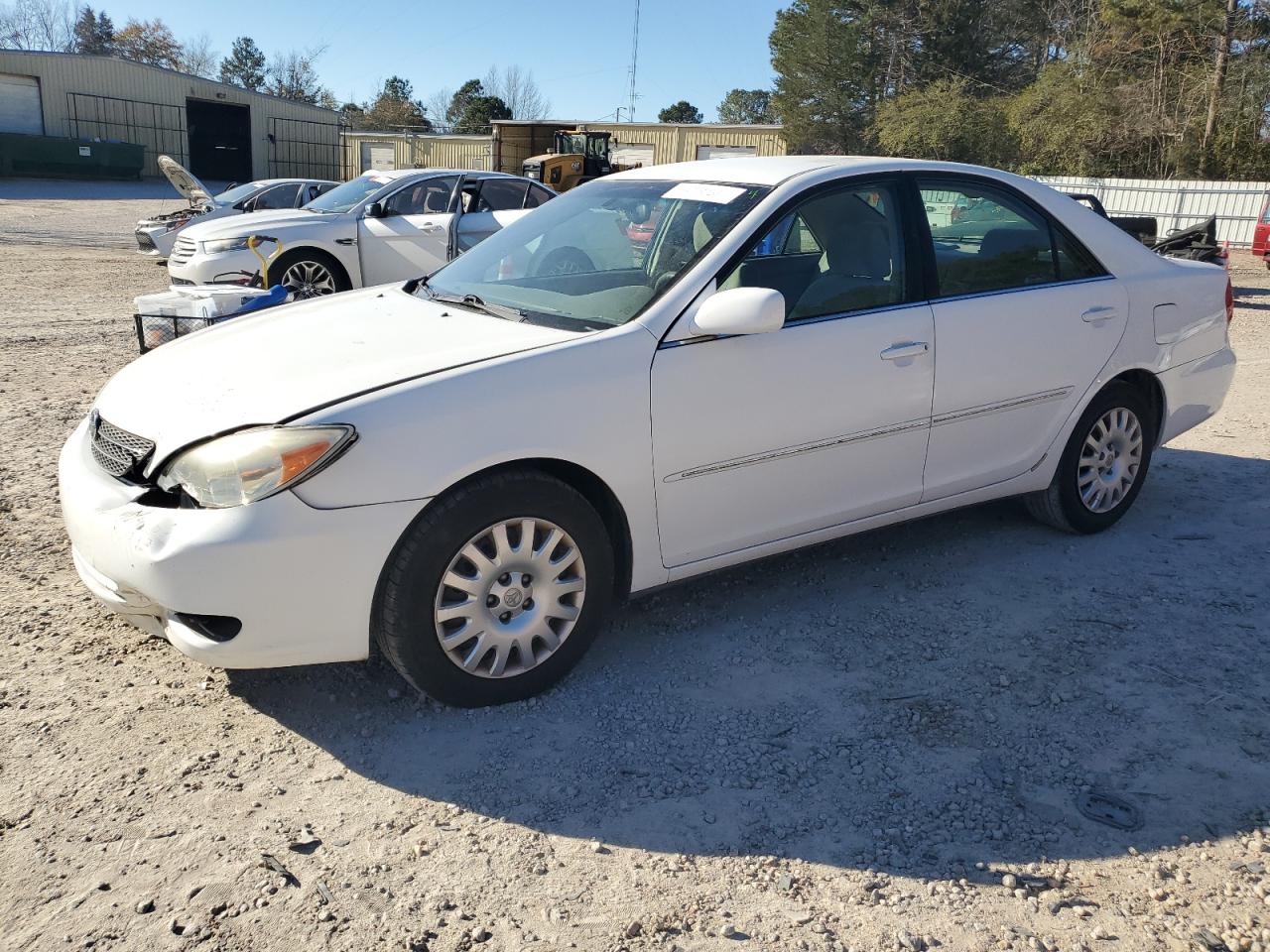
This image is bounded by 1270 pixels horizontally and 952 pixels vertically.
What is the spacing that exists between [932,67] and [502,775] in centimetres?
5064

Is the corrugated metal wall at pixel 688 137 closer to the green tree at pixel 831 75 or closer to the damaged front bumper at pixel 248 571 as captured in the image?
the green tree at pixel 831 75

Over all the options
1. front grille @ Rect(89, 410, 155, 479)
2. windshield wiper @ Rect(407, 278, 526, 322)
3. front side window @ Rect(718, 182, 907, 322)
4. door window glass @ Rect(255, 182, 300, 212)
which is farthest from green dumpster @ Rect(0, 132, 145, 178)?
front side window @ Rect(718, 182, 907, 322)

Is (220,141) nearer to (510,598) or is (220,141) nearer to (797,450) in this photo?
(797,450)

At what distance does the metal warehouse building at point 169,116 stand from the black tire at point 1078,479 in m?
46.8

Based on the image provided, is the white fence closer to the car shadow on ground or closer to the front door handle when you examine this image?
the car shadow on ground

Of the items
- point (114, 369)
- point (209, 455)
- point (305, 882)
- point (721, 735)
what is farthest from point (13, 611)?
point (114, 369)

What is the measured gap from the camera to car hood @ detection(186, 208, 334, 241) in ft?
35.8

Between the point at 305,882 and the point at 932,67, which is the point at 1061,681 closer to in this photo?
the point at 305,882

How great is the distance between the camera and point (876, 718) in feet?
11.1

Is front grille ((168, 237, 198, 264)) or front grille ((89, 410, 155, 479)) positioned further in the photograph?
front grille ((168, 237, 198, 264))

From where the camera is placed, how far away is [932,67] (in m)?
47.6

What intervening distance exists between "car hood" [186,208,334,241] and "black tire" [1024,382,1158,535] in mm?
8449

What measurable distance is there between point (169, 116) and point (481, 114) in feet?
91.8

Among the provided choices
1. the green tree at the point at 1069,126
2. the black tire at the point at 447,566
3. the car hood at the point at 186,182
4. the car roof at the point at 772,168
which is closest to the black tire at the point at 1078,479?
the car roof at the point at 772,168
